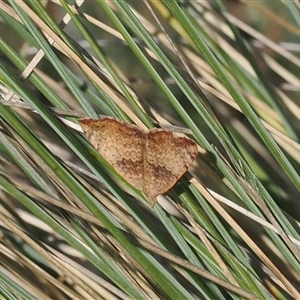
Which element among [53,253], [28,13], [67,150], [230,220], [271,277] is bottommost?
[271,277]

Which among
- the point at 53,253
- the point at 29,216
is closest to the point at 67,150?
the point at 29,216

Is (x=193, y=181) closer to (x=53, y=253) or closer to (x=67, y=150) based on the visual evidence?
(x=53, y=253)

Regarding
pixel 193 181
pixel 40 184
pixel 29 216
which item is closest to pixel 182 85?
pixel 193 181

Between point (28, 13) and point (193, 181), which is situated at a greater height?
point (28, 13)

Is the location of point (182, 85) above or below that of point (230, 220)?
above

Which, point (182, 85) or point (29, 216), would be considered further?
point (29, 216)

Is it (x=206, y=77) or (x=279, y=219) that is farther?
(x=206, y=77)

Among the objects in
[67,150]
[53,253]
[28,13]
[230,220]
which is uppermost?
[28,13]

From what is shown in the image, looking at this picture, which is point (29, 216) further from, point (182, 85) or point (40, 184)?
point (182, 85)

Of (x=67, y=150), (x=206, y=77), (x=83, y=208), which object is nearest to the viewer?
(x=83, y=208)

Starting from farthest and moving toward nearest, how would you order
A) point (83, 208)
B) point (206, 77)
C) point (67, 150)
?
point (67, 150)
point (206, 77)
point (83, 208)
